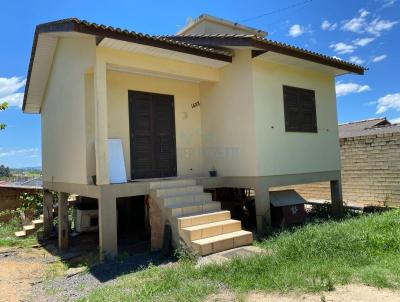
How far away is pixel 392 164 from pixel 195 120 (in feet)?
22.6

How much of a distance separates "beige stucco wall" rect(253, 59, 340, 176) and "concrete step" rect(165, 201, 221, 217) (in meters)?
1.60

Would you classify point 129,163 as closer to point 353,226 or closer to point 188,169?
point 188,169

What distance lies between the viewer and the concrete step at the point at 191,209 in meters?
7.01

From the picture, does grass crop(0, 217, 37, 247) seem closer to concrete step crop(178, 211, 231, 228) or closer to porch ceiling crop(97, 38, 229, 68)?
concrete step crop(178, 211, 231, 228)

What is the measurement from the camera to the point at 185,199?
7.52 metres

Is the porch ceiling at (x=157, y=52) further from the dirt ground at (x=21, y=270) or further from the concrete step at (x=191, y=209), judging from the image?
the dirt ground at (x=21, y=270)

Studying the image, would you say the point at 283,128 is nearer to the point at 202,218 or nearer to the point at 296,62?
the point at 296,62

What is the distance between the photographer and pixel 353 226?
24.4 ft

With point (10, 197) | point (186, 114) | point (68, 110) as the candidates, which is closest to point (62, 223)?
point (68, 110)

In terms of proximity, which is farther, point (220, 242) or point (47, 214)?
point (47, 214)

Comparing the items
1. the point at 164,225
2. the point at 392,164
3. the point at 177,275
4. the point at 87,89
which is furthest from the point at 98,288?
the point at 392,164

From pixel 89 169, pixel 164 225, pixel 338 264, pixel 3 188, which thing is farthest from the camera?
pixel 3 188

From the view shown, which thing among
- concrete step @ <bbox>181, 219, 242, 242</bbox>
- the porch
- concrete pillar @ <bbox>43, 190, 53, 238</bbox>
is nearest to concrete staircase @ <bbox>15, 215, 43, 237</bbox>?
concrete pillar @ <bbox>43, 190, 53, 238</bbox>

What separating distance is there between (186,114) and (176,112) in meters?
0.35
